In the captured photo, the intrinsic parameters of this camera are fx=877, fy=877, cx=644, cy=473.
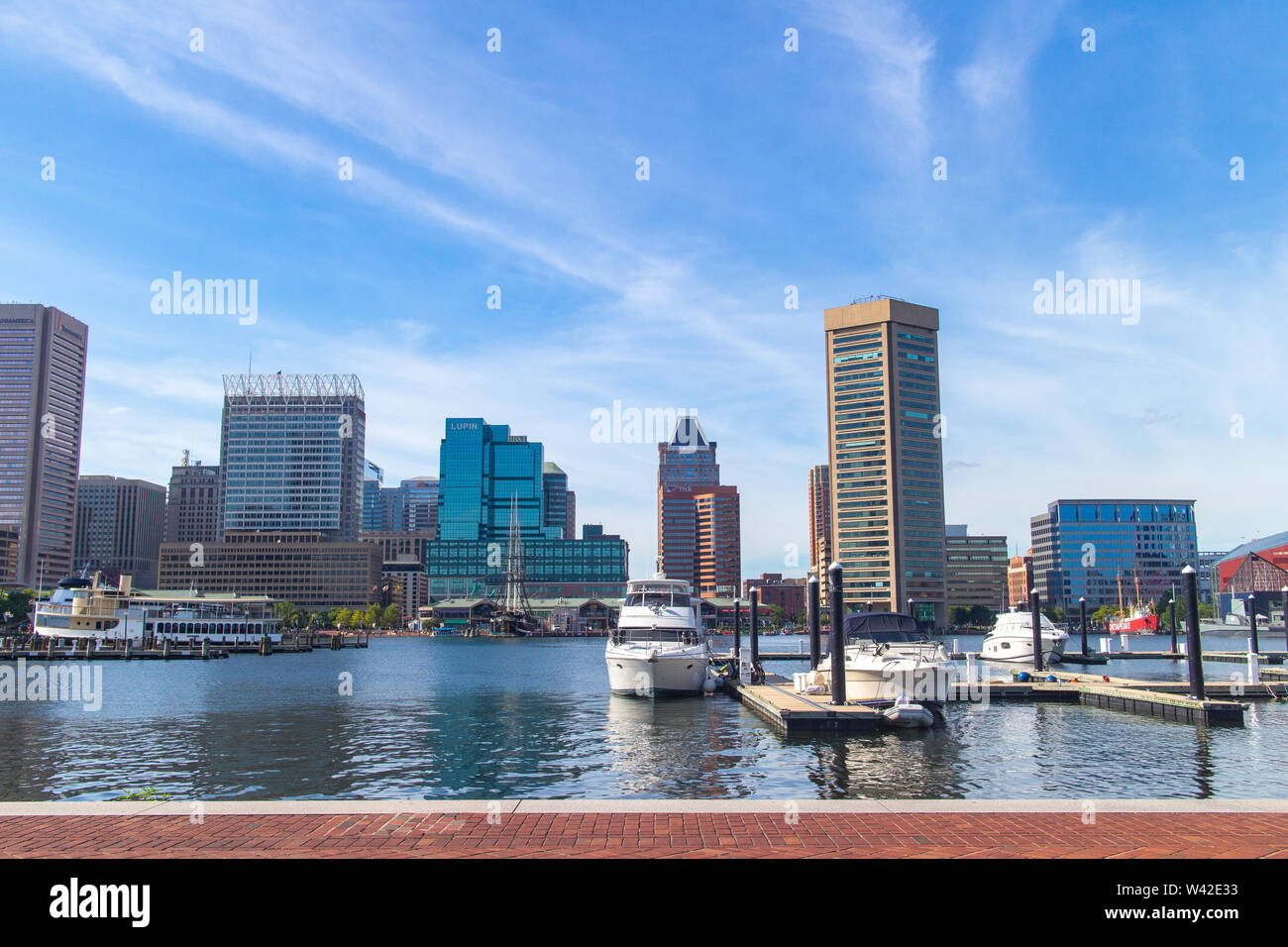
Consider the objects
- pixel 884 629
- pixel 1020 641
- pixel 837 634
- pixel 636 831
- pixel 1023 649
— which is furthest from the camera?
pixel 1020 641

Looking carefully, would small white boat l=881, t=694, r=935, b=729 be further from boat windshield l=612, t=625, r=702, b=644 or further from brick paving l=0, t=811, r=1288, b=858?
brick paving l=0, t=811, r=1288, b=858

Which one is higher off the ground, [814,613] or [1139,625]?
[814,613]

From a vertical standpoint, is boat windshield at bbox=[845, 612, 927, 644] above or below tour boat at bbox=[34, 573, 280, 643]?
above

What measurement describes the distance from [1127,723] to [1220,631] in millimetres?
176904

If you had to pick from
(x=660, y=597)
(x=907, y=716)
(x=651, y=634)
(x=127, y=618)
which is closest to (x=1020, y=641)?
(x=660, y=597)

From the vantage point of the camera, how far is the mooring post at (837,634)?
34.0 metres

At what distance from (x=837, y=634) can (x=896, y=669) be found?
18.2ft

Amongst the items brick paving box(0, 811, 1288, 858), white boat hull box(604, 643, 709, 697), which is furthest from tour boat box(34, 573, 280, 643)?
brick paving box(0, 811, 1288, 858)

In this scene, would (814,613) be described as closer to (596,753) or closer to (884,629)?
(884,629)

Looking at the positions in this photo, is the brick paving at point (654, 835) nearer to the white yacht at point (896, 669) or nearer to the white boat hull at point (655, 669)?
the white yacht at point (896, 669)

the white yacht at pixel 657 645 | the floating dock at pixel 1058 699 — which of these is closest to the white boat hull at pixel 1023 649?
the floating dock at pixel 1058 699

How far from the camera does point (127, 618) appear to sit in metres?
121

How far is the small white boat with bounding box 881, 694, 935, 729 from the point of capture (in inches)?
1299
